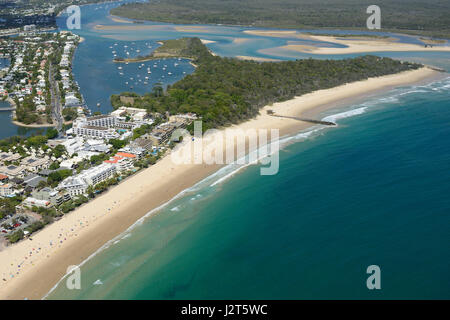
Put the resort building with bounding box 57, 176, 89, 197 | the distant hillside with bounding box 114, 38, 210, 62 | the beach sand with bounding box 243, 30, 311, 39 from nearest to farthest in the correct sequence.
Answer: the resort building with bounding box 57, 176, 89, 197
the distant hillside with bounding box 114, 38, 210, 62
the beach sand with bounding box 243, 30, 311, 39

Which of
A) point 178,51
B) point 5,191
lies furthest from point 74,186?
point 178,51

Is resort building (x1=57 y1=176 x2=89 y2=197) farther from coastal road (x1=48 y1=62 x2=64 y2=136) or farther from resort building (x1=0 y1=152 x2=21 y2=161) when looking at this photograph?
coastal road (x1=48 y1=62 x2=64 y2=136)

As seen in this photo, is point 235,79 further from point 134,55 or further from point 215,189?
point 134,55

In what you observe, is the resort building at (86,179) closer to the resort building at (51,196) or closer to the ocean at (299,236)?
the resort building at (51,196)

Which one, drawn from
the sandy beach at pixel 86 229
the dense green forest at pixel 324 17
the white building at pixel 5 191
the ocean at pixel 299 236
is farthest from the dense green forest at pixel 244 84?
the dense green forest at pixel 324 17

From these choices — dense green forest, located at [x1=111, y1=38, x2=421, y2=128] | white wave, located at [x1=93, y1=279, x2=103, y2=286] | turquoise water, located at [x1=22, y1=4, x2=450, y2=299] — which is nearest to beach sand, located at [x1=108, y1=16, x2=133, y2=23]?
dense green forest, located at [x1=111, y1=38, x2=421, y2=128]

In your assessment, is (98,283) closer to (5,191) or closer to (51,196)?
(51,196)
